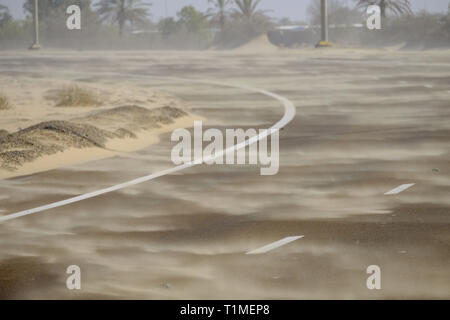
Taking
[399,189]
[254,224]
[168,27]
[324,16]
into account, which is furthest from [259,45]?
[254,224]

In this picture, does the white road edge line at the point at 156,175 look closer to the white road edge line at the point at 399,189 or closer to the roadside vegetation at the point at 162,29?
the white road edge line at the point at 399,189

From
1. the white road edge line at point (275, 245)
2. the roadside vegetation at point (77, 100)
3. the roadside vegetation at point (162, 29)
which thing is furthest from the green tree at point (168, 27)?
the white road edge line at point (275, 245)

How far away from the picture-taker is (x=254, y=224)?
11.1 m

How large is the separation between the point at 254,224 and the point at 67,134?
8.00 meters

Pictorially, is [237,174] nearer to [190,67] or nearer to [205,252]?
[205,252]

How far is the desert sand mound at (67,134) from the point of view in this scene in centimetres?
1656

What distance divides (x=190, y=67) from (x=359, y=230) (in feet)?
135

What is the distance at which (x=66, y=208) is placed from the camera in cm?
A: 1233

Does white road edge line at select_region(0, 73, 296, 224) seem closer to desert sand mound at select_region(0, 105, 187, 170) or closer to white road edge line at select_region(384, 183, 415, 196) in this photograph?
desert sand mound at select_region(0, 105, 187, 170)

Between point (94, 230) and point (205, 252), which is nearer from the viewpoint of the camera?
point (205, 252)

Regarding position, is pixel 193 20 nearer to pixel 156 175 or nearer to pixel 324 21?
pixel 324 21

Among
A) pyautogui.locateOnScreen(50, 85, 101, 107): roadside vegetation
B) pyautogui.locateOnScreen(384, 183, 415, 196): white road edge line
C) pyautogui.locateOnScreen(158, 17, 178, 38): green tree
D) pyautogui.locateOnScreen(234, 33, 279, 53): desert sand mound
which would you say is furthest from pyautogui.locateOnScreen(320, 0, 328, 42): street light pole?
pyautogui.locateOnScreen(384, 183, 415, 196): white road edge line

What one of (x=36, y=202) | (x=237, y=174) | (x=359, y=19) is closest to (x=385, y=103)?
(x=237, y=174)
